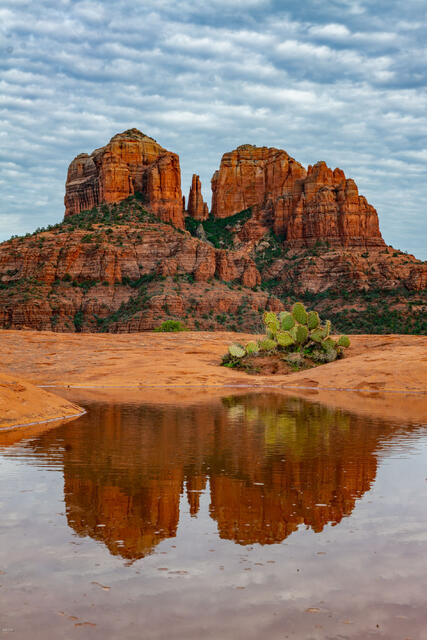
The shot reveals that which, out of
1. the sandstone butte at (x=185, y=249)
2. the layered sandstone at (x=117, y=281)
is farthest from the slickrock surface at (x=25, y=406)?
the layered sandstone at (x=117, y=281)

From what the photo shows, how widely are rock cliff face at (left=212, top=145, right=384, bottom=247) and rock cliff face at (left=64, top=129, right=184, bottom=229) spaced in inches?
1107

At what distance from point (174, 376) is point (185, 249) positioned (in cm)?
6748

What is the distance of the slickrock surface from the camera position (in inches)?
521

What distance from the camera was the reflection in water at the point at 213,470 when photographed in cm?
622

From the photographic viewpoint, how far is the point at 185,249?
312 feet

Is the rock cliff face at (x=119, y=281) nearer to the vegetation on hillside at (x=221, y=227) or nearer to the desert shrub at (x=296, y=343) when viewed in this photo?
the vegetation on hillside at (x=221, y=227)

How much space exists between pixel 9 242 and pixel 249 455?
323ft

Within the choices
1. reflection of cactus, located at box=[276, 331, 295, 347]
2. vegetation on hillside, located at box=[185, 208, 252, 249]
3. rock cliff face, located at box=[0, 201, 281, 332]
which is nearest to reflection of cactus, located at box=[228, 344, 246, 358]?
reflection of cactus, located at box=[276, 331, 295, 347]

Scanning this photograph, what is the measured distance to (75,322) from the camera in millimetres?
87125

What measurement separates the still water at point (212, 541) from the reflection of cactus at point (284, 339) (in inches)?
874

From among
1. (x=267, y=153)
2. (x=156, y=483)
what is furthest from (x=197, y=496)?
(x=267, y=153)

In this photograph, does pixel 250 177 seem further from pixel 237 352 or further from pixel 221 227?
pixel 237 352

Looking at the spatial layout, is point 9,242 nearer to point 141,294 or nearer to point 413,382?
point 141,294

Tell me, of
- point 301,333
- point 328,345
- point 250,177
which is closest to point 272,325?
point 301,333
